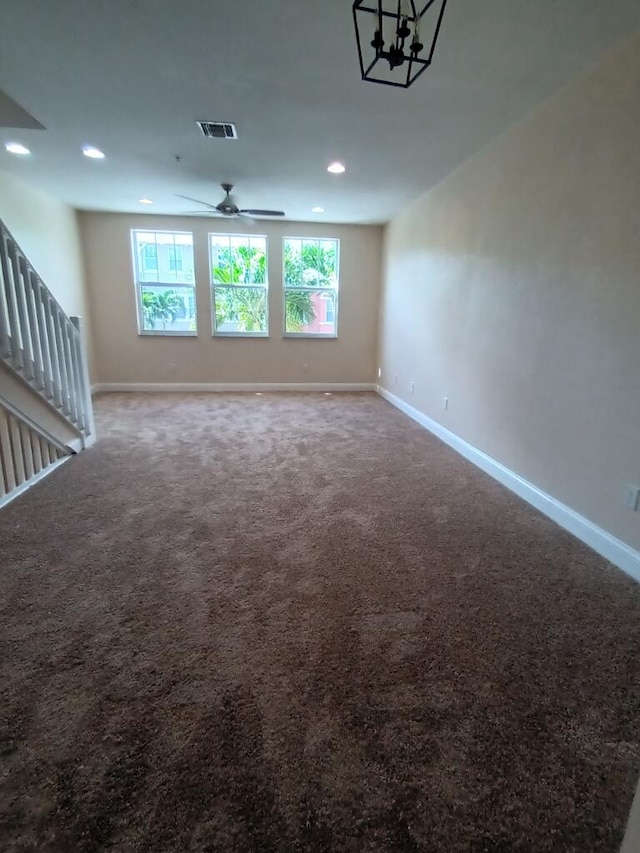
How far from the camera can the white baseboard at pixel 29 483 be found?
2791 mm

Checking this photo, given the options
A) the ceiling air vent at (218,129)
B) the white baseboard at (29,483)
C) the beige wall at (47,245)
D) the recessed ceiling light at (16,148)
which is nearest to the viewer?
the white baseboard at (29,483)

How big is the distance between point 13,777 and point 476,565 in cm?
200

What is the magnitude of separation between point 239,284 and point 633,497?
5.77m

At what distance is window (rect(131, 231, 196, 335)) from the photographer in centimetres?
619

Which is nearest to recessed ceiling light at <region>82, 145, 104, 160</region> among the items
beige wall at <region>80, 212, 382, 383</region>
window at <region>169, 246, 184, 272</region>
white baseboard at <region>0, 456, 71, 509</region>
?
beige wall at <region>80, 212, 382, 383</region>

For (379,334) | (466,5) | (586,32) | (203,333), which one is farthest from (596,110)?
(203,333)

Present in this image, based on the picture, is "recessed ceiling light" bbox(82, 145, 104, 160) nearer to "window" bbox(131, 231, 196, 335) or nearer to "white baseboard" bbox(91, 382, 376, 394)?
"window" bbox(131, 231, 196, 335)

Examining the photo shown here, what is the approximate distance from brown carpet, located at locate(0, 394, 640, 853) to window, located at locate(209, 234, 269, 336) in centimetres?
420

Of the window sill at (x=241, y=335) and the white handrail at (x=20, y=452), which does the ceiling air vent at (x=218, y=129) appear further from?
the window sill at (x=241, y=335)

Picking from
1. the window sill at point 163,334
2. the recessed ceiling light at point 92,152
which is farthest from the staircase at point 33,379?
the window sill at point 163,334

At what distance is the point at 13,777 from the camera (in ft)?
3.76

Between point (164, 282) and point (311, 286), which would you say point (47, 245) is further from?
point (311, 286)

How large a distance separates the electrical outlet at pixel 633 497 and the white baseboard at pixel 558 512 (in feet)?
0.71

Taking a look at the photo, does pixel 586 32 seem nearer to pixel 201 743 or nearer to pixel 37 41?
pixel 37 41
